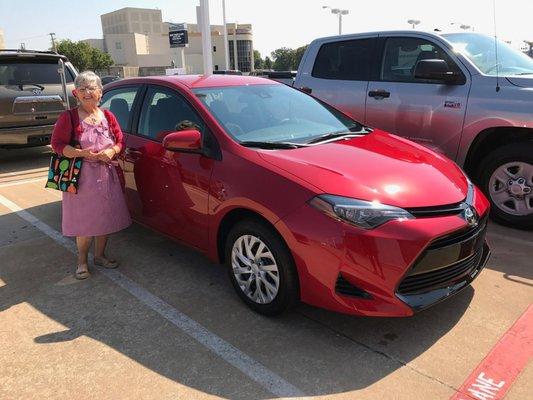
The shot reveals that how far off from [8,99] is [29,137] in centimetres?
69

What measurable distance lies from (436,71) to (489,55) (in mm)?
798

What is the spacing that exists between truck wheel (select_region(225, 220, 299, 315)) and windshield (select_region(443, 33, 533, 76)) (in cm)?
317

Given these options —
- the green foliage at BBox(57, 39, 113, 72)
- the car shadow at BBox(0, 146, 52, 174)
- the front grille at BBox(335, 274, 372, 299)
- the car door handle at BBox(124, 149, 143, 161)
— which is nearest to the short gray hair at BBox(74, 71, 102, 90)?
the car door handle at BBox(124, 149, 143, 161)

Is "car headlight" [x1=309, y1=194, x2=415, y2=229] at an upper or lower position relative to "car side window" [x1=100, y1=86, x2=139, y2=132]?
lower

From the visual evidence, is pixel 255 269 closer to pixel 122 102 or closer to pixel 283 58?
pixel 122 102

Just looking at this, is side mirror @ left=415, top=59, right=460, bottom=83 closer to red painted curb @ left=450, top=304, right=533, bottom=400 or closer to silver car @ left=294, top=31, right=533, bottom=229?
silver car @ left=294, top=31, right=533, bottom=229

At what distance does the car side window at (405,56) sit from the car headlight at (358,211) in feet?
9.50

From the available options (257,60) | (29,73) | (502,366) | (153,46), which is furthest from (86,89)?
(257,60)

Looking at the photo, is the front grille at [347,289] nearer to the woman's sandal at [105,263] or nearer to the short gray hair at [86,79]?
the woman's sandal at [105,263]

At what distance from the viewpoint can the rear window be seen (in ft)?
25.4

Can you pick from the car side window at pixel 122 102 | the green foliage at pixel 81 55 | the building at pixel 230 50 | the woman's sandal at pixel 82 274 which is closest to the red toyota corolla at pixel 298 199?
the car side window at pixel 122 102

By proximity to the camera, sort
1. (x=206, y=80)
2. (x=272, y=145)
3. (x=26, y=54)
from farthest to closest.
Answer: (x=26, y=54), (x=206, y=80), (x=272, y=145)

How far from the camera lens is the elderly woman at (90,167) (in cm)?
356

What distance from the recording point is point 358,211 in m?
2.63
